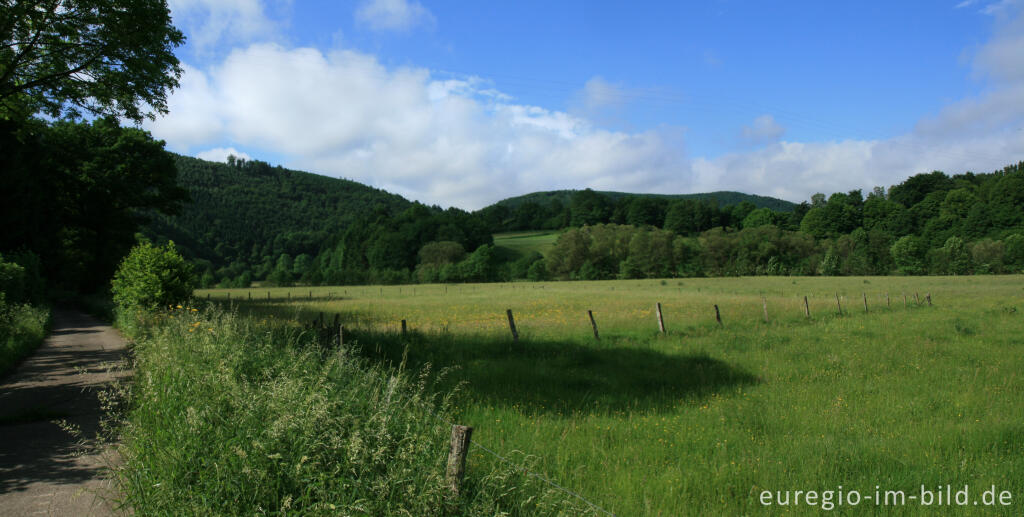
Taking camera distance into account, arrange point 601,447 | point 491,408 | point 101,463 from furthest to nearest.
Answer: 1. point 491,408
2. point 601,447
3. point 101,463

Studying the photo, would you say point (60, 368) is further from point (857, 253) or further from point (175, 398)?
point (857, 253)

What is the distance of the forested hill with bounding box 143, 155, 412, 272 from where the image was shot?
11754cm

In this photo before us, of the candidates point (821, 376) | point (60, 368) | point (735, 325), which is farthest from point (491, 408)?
point (735, 325)

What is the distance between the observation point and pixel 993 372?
35.0ft

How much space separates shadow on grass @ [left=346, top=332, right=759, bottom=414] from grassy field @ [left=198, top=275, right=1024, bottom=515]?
5 cm

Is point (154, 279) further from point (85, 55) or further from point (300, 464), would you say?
point (300, 464)

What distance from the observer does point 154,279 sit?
18.3 metres

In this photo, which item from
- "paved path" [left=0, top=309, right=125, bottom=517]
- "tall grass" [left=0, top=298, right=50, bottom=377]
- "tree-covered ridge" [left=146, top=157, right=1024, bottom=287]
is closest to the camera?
"paved path" [left=0, top=309, right=125, bottom=517]

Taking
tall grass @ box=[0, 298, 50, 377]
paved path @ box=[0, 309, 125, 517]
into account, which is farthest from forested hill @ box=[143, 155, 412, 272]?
paved path @ box=[0, 309, 125, 517]

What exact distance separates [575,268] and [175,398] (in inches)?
3530

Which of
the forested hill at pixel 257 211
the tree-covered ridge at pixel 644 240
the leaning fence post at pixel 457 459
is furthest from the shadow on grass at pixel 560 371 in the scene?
the forested hill at pixel 257 211

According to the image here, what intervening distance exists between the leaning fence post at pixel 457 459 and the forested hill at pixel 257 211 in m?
93.0

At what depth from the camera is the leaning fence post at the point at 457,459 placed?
12.1 ft

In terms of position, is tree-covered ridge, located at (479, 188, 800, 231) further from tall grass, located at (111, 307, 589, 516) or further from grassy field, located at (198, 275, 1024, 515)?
tall grass, located at (111, 307, 589, 516)
